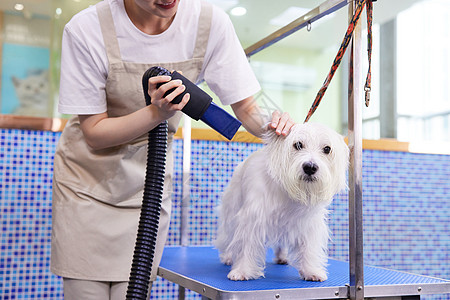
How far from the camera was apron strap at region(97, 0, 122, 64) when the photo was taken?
1.23 meters

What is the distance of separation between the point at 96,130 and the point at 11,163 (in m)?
1.51

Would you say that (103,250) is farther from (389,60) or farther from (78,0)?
(389,60)

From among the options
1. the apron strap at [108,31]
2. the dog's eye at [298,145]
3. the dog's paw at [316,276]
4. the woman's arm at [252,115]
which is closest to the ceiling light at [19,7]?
the apron strap at [108,31]

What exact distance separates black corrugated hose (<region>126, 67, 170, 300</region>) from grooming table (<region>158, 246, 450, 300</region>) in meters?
0.17

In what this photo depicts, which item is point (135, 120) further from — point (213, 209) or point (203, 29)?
point (213, 209)

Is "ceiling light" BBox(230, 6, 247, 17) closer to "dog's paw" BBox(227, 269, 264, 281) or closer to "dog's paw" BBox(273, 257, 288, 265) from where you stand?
"dog's paw" BBox(273, 257, 288, 265)

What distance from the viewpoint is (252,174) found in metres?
1.39

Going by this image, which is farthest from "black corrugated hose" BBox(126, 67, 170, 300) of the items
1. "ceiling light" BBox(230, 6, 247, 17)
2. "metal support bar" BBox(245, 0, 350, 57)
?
"ceiling light" BBox(230, 6, 247, 17)

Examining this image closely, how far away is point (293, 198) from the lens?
128 centimetres

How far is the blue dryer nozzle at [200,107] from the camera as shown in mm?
1044

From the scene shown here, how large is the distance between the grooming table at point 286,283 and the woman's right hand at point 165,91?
442mm

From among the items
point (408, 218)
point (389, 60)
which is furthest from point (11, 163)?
point (389, 60)

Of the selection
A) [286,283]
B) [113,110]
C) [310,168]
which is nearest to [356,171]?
[310,168]

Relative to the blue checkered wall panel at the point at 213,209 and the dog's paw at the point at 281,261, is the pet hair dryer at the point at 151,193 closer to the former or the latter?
the dog's paw at the point at 281,261
